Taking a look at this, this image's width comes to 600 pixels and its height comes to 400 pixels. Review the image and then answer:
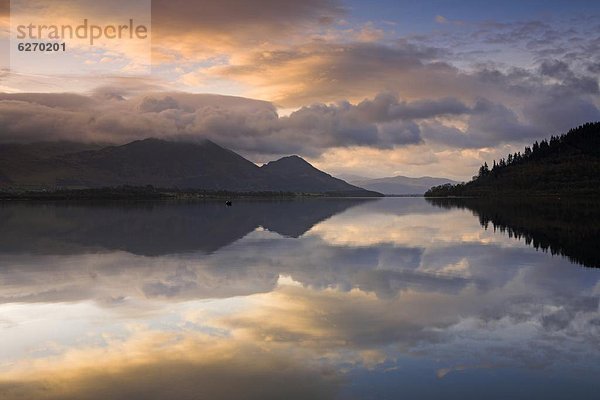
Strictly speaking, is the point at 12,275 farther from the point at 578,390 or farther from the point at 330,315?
the point at 578,390

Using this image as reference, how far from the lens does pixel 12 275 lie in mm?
30500

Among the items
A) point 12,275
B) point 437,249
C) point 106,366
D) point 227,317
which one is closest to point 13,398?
point 106,366

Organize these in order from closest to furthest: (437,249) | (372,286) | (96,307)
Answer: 1. (96,307)
2. (372,286)
3. (437,249)

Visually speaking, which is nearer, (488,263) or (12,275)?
(12,275)

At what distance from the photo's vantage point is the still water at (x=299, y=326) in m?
13.5

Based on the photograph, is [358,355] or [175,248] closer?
[358,355]

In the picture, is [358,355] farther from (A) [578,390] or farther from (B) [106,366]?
(B) [106,366]

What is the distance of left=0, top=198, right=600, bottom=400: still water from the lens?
13.5 metres

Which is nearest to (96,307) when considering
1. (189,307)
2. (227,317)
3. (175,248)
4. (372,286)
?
(189,307)

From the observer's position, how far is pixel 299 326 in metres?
19.1

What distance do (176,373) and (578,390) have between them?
10975 millimetres

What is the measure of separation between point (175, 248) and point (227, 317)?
25.6 meters

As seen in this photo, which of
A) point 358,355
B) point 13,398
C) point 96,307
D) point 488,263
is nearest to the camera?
point 13,398

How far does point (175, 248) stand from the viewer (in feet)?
147
